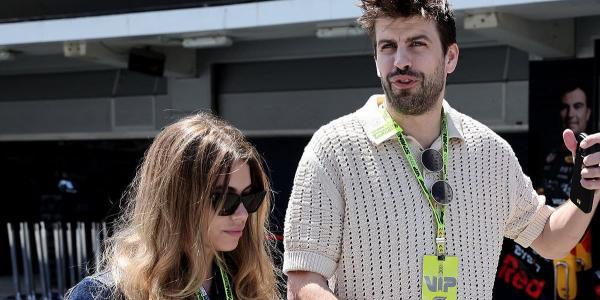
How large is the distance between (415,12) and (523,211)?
29.8 inches

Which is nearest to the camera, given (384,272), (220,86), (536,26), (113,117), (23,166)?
(384,272)

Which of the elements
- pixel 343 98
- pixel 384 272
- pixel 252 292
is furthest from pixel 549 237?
pixel 343 98

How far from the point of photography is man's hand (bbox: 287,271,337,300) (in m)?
2.06

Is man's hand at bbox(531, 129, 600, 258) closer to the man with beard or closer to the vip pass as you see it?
the man with beard

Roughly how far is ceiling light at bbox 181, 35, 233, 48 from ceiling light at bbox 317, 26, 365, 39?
0.89m

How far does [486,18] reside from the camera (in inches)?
217

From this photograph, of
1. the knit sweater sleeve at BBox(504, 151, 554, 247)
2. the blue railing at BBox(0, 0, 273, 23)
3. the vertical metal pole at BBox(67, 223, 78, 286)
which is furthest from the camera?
the blue railing at BBox(0, 0, 273, 23)

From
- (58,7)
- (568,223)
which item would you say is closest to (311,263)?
(568,223)

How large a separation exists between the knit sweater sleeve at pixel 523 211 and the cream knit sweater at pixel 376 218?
0.44 feet

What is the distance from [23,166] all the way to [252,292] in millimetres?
9018

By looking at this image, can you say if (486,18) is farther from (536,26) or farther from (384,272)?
(384,272)

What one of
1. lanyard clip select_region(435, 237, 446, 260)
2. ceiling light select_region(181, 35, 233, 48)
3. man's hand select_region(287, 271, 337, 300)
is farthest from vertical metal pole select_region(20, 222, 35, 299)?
lanyard clip select_region(435, 237, 446, 260)

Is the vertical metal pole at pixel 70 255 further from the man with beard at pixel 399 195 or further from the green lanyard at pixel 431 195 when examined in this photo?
the green lanyard at pixel 431 195

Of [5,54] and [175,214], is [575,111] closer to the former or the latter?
[175,214]
